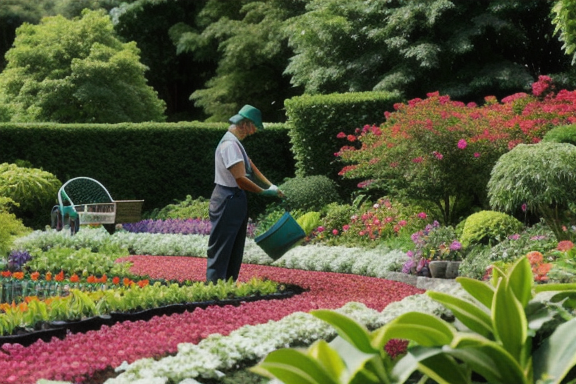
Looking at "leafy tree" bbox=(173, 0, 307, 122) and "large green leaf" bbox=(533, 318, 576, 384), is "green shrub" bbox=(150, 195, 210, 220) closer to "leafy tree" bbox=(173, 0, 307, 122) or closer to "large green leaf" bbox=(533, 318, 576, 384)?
"leafy tree" bbox=(173, 0, 307, 122)

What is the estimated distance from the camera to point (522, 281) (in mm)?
2977

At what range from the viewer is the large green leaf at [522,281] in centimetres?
296

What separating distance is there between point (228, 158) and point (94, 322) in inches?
89.5

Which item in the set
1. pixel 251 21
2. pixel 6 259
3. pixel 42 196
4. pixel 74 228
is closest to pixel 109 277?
pixel 6 259

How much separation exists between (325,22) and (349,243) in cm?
841

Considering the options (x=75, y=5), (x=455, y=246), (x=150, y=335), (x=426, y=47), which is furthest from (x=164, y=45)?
(x=150, y=335)

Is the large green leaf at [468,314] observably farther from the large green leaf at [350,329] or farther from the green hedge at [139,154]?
the green hedge at [139,154]

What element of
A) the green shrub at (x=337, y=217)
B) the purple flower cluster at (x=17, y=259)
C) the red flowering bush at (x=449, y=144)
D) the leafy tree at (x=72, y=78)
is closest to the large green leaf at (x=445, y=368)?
the purple flower cluster at (x=17, y=259)

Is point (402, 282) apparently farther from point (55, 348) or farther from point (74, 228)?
point (74, 228)

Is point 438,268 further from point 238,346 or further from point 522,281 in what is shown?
point 522,281

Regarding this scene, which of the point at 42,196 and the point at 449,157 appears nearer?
the point at 449,157

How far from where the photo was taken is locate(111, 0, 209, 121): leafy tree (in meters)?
29.0

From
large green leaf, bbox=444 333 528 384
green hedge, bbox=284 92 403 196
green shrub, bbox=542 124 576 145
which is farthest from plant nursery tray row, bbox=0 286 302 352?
green hedge, bbox=284 92 403 196

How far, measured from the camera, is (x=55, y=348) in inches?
189
